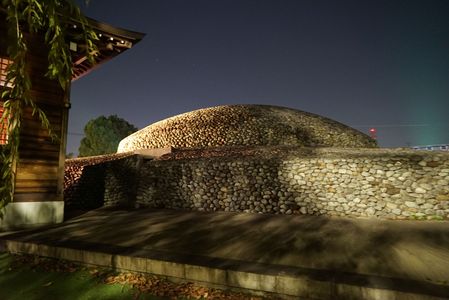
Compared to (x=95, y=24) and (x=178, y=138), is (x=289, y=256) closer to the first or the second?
(x=95, y=24)

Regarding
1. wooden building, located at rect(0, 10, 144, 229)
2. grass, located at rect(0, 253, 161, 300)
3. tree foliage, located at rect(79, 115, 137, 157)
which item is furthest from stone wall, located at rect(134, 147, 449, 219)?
tree foliage, located at rect(79, 115, 137, 157)

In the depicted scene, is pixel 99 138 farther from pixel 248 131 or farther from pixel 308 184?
pixel 308 184

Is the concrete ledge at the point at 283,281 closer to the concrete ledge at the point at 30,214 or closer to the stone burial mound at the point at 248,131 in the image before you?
the concrete ledge at the point at 30,214

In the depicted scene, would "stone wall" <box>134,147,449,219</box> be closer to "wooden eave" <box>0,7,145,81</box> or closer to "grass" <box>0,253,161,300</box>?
"wooden eave" <box>0,7,145,81</box>

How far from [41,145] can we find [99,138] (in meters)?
24.0

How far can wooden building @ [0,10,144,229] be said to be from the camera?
7.63 m

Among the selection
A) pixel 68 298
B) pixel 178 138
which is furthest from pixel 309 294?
pixel 178 138

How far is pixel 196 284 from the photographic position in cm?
440

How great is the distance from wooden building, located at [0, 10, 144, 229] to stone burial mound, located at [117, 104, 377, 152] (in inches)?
385

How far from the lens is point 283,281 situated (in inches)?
156

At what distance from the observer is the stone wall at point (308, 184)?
312 inches

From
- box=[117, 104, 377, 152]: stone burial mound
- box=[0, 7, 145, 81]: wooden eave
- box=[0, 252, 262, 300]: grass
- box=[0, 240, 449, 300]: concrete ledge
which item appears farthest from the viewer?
box=[117, 104, 377, 152]: stone burial mound

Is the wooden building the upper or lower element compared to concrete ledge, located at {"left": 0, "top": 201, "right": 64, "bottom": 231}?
upper

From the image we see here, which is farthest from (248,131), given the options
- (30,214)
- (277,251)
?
(277,251)
